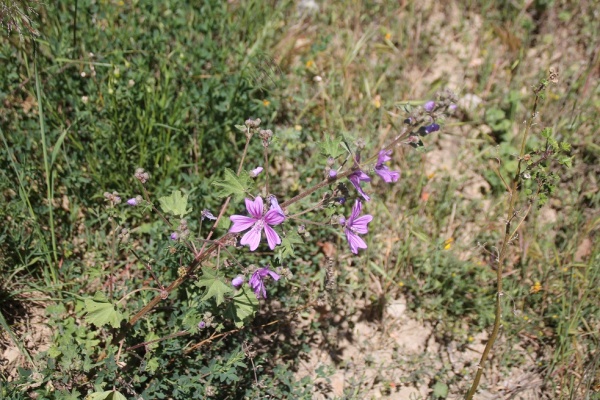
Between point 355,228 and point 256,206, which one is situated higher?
point 256,206

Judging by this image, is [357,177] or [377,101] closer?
[357,177]

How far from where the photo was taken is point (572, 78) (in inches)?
206

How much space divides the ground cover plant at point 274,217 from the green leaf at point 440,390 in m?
0.01

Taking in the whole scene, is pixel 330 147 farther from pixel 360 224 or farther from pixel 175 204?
pixel 175 204

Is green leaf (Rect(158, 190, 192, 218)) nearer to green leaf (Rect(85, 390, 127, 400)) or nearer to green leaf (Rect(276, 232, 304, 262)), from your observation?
green leaf (Rect(276, 232, 304, 262))

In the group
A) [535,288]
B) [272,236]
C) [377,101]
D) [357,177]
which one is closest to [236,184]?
[272,236]

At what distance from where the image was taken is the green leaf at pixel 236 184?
→ 2.54 m

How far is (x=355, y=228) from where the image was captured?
2.75 m

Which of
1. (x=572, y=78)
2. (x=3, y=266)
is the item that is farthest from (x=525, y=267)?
(x=3, y=266)

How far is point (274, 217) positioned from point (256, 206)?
88 millimetres

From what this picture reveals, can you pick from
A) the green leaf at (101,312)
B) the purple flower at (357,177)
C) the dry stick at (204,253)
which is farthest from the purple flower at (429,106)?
the green leaf at (101,312)

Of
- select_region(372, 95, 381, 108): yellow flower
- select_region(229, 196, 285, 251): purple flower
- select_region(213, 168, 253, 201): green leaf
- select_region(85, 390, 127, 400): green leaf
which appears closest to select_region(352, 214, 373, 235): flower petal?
select_region(229, 196, 285, 251): purple flower

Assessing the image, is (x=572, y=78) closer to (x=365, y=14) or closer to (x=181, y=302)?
(x=365, y=14)

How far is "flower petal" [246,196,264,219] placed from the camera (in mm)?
2453
